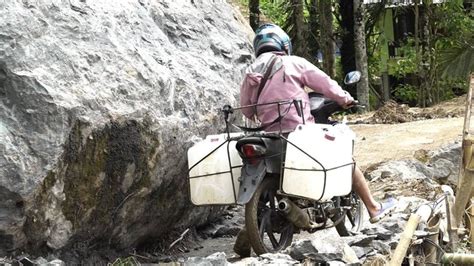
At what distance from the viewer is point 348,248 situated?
19.0 feet

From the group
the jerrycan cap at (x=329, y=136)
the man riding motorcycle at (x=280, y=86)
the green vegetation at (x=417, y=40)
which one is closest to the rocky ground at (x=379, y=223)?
the man riding motorcycle at (x=280, y=86)

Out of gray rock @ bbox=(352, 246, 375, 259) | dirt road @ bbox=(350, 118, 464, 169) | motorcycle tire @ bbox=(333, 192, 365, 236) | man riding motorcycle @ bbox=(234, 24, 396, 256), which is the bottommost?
dirt road @ bbox=(350, 118, 464, 169)

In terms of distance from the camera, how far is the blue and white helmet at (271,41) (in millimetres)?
7078

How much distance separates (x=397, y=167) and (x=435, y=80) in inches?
452

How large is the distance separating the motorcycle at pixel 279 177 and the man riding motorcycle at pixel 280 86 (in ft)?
0.38

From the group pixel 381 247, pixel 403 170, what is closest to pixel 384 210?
pixel 381 247

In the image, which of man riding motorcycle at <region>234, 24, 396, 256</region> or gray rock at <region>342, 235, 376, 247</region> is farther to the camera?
man riding motorcycle at <region>234, 24, 396, 256</region>

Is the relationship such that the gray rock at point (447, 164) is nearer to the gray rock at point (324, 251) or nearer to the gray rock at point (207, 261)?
the gray rock at point (324, 251)

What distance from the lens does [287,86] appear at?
6797mm

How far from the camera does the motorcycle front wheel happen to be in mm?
6418

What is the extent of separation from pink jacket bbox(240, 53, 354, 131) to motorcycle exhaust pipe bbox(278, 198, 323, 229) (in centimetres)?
60

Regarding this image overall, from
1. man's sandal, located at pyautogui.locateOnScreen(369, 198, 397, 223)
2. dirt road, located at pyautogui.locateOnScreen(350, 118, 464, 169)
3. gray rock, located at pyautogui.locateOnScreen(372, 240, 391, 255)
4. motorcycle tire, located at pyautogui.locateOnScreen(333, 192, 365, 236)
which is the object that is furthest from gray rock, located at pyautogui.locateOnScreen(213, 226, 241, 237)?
dirt road, located at pyautogui.locateOnScreen(350, 118, 464, 169)

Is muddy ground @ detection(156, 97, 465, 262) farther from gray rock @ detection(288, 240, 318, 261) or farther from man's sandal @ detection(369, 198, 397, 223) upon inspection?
gray rock @ detection(288, 240, 318, 261)

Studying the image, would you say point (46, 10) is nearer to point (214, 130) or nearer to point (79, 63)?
point (79, 63)
